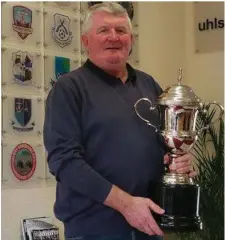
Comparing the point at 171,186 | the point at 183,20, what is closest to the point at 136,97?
the point at 171,186

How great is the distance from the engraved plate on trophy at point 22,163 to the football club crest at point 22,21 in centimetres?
47

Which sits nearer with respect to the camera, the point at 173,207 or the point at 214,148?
the point at 173,207

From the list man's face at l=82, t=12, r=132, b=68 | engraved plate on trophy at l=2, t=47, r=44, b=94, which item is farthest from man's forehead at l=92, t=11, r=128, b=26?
engraved plate on trophy at l=2, t=47, r=44, b=94

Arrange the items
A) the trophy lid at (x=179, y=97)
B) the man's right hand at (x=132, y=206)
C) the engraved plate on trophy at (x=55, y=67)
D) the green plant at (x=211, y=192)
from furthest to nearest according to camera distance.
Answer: the green plant at (x=211, y=192)
the engraved plate on trophy at (x=55, y=67)
the trophy lid at (x=179, y=97)
the man's right hand at (x=132, y=206)

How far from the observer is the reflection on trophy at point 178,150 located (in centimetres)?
133

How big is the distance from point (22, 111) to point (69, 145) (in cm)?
88

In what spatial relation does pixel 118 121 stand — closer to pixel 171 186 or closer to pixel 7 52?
pixel 171 186

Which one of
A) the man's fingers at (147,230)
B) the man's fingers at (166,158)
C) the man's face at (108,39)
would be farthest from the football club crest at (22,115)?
the man's fingers at (147,230)

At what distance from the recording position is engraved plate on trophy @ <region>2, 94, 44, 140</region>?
2.06 metres

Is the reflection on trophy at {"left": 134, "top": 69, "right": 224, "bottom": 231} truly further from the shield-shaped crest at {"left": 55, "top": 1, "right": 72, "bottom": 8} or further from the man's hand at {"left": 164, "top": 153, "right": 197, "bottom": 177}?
the shield-shaped crest at {"left": 55, "top": 1, "right": 72, "bottom": 8}

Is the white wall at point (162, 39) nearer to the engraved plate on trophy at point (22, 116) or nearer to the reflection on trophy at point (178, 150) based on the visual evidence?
the engraved plate on trophy at point (22, 116)

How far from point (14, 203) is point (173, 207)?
3.11 ft

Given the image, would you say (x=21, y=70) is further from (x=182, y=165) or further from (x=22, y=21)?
(x=182, y=165)

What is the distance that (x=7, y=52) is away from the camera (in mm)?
2082
